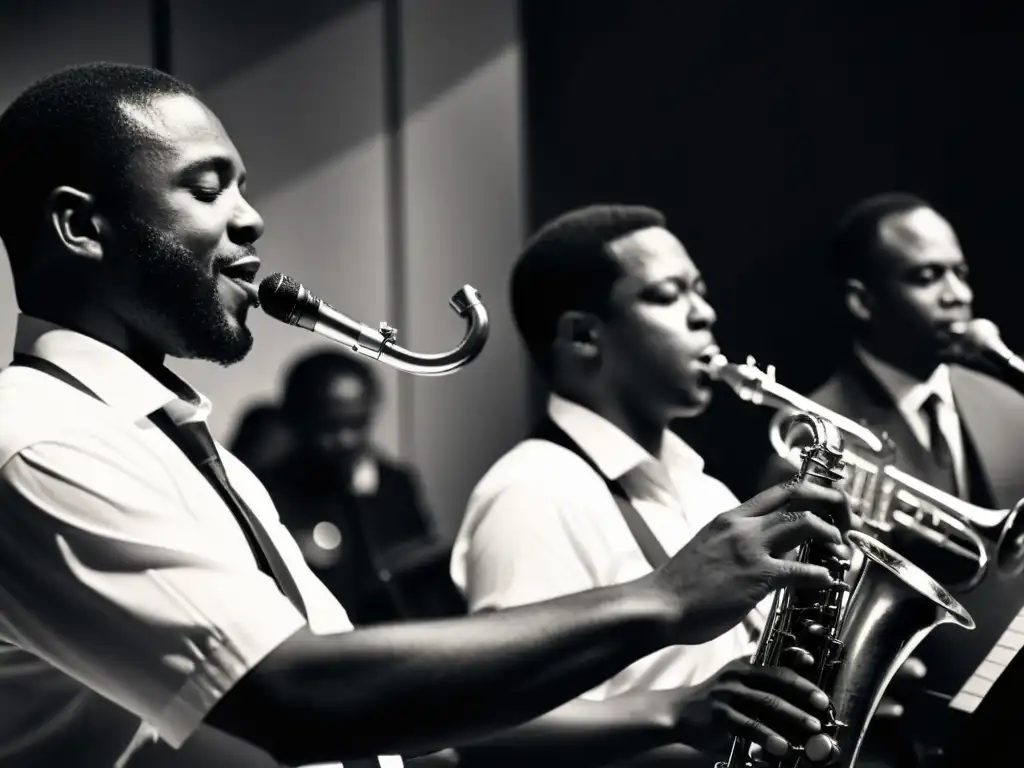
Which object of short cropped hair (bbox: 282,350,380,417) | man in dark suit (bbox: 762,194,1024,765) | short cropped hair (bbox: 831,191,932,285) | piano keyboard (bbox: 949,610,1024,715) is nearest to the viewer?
piano keyboard (bbox: 949,610,1024,715)

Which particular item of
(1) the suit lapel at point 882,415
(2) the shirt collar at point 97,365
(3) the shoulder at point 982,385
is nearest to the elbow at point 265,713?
(2) the shirt collar at point 97,365

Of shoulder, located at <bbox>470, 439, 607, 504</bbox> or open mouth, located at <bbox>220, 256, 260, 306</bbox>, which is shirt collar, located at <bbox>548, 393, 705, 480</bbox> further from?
open mouth, located at <bbox>220, 256, 260, 306</bbox>

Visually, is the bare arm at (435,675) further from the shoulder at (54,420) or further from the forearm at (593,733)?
the forearm at (593,733)

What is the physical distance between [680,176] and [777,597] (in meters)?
2.21

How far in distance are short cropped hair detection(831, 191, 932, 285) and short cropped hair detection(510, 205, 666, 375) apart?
1.14 metres

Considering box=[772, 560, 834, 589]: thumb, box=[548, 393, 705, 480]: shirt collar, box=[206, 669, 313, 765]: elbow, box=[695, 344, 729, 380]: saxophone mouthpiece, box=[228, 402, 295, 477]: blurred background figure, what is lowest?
box=[206, 669, 313, 765]: elbow

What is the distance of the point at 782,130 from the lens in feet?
14.3

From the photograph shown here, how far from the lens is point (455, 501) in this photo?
442cm

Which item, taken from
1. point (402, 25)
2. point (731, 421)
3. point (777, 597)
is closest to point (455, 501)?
point (731, 421)

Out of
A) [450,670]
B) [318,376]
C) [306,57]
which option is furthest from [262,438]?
[450,670]

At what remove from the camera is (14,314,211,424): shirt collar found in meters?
1.76

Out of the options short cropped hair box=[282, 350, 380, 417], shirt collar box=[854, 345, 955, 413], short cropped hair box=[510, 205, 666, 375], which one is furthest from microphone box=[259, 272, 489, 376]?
short cropped hair box=[282, 350, 380, 417]

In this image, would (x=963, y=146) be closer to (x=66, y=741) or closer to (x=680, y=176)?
(x=680, y=176)

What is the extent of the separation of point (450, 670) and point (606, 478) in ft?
3.79
